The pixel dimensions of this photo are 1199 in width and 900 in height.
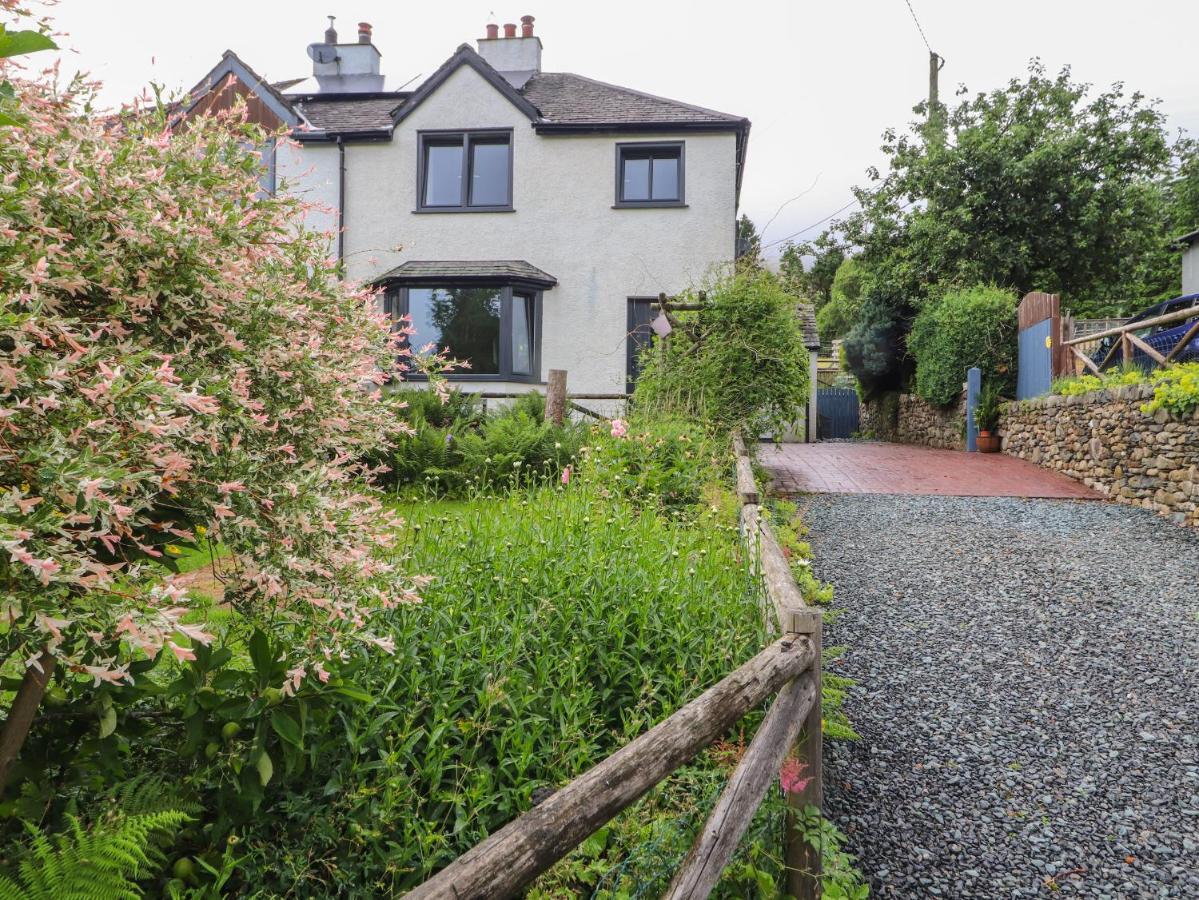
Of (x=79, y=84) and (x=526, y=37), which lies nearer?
(x=79, y=84)

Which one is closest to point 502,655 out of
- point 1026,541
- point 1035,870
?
point 1035,870

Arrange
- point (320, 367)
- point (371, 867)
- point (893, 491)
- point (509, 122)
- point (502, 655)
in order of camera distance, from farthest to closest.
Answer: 1. point (509, 122)
2. point (893, 491)
3. point (502, 655)
4. point (371, 867)
5. point (320, 367)

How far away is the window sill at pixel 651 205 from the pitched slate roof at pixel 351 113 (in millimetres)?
4739

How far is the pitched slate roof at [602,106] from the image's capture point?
45.2 ft

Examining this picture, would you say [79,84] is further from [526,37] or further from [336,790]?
[526,37]

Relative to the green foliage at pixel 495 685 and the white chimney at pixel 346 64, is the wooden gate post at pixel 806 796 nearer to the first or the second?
the green foliage at pixel 495 685

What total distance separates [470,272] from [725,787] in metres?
12.5

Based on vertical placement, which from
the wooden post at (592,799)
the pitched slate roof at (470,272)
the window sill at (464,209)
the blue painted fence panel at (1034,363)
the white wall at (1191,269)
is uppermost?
the white wall at (1191,269)

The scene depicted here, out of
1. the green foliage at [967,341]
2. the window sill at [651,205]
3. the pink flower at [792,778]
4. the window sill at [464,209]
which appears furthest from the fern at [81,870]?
→ the green foliage at [967,341]

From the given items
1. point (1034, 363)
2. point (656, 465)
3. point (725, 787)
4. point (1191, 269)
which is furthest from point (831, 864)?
point (1191, 269)

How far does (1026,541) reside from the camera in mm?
7664

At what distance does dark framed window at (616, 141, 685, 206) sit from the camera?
14.0m

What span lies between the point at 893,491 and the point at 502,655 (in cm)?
890

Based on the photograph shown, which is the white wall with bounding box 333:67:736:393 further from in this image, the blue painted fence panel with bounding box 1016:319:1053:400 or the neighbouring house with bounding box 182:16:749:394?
the blue painted fence panel with bounding box 1016:319:1053:400
